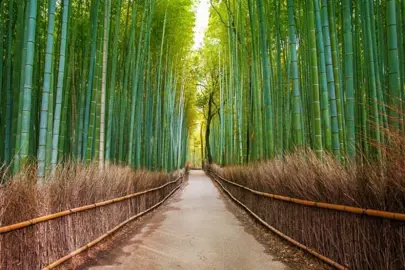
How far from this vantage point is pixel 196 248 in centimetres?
394

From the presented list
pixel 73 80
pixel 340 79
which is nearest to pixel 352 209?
pixel 340 79

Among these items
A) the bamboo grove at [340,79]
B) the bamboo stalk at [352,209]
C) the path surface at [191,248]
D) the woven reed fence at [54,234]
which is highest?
the bamboo grove at [340,79]

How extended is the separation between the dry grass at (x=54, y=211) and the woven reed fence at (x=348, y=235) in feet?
6.69

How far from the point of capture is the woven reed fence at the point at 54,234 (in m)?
2.25

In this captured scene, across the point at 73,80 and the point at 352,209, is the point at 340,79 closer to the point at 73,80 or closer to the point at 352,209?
the point at 352,209

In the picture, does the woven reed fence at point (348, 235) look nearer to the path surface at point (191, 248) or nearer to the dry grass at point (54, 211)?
the path surface at point (191, 248)

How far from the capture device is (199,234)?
473 cm

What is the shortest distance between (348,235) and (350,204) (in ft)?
0.68

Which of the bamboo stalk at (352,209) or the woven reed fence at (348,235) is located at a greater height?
the bamboo stalk at (352,209)

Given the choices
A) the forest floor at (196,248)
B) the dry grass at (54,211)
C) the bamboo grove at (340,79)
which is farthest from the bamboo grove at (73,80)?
the bamboo grove at (340,79)

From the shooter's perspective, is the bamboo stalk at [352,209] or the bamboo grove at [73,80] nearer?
the bamboo stalk at [352,209]

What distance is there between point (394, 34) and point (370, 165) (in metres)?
1.17

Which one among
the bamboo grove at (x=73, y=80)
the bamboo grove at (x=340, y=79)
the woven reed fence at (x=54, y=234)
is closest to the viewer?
the woven reed fence at (x=54, y=234)

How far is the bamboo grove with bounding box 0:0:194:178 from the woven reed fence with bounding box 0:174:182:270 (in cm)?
48
